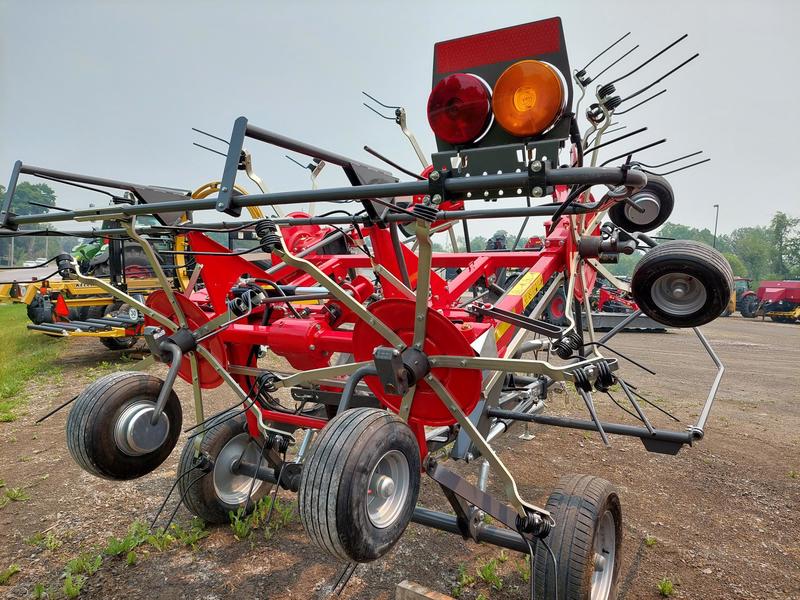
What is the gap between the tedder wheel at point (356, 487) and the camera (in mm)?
1810

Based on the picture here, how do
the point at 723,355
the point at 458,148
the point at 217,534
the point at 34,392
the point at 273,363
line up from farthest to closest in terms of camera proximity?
the point at 723,355, the point at 273,363, the point at 34,392, the point at 217,534, the point at 458,148

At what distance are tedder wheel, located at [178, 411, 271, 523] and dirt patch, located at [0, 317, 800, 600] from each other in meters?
0.21

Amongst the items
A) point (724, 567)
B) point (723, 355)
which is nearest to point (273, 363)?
point (724, 567)

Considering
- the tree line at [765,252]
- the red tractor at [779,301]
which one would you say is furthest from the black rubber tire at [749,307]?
the tree line at [765,252]

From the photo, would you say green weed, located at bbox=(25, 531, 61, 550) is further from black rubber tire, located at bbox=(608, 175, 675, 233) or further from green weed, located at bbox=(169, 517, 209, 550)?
black rubber tire, located at bbox=(608, 175, 675, 233)

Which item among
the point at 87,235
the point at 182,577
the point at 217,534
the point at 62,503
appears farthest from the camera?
the point at 62,503

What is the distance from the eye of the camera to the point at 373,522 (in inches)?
76.4

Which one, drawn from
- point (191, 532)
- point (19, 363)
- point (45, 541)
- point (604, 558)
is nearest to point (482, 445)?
point (604, 558)

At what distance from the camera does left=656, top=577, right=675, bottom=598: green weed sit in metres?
3.12

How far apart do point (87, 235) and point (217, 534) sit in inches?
88.5

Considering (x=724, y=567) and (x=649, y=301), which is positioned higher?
(x=649, y=301)

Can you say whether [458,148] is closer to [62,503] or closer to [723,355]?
[62,503]

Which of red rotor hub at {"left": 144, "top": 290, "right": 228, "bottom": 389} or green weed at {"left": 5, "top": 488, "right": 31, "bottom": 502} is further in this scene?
green weed at {"left": 5, "top": 488, "right": 31, "bottom": 502}

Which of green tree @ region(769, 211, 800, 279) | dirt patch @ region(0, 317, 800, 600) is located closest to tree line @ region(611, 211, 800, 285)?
green tree @ region(769, 211, 800, 279)
